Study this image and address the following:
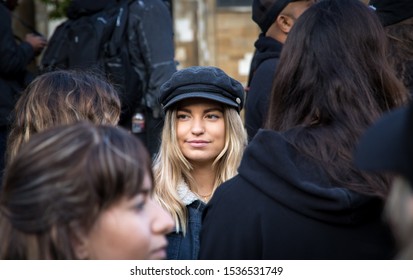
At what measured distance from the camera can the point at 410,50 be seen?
416 cm

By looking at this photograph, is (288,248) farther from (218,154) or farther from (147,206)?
(218,154)

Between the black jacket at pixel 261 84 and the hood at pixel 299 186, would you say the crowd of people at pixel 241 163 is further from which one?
the black jacket at pixel 261 84

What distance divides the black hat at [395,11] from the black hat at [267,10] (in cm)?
72

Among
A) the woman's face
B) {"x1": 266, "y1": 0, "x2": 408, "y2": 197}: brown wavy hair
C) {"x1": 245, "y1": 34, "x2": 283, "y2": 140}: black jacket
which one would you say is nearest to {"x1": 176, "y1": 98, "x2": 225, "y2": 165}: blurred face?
{"x1": 245, "y1": 34, "x2": 283, "y2": 140}: black jacket

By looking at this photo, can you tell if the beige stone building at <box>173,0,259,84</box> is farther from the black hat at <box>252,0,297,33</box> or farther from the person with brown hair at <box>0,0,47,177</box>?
the black hat at <box>252,0,297,33</box>

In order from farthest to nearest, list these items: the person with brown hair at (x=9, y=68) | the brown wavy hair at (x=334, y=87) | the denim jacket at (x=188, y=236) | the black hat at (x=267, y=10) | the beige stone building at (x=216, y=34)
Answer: the beige stone building at (x=216, y=34) < the person with brown hair at (x=9, y=68) < the black hat at (x=267, y=10) < the denim jacket at (x=188, y=236) < the brown wavy hair at (x=334, y=87)

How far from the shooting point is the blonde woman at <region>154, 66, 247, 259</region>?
386 centimetres

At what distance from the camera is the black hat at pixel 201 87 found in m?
3.90

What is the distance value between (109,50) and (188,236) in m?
2.49

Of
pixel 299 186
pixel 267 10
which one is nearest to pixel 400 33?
pixel 267 10

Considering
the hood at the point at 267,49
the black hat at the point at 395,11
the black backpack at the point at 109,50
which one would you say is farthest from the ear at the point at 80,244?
the black backpack at the point at 109,50

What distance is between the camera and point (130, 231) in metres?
2.17

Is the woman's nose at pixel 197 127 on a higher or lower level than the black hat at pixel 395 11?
lower

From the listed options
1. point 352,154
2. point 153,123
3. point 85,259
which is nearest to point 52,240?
point 85,259
